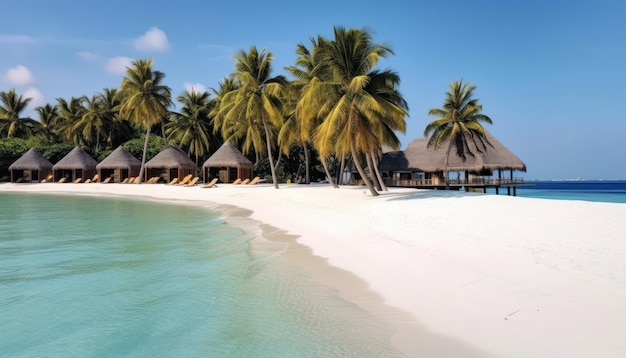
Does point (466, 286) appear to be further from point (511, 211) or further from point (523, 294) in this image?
point (511, 211)

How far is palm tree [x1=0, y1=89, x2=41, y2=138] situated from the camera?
140 feet

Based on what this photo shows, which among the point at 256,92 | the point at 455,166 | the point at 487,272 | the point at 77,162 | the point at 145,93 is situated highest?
the point at 145,93

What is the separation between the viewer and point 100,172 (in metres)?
34.6

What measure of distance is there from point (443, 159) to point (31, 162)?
35873 millimetres

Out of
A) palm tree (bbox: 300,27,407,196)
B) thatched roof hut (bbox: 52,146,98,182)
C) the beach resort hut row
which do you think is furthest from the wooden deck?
thatched roof hut (bbox: 52,146,98,182)

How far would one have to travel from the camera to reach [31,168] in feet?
116

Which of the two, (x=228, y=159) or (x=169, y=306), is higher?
(x=228, y=159)

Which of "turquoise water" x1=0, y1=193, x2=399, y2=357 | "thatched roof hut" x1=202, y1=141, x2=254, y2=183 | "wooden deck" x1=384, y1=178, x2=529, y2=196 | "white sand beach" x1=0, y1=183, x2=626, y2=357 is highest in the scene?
"thatched roof hut" x1=202, y1=141, x2=254, y2=183

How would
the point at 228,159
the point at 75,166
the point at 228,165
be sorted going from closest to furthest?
the point at 228,165, the point at 228,159, the point at 75,166

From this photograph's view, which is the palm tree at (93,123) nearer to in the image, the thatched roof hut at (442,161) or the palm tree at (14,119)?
the palm tree at (14,119)

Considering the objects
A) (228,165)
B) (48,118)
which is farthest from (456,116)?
(48,118)

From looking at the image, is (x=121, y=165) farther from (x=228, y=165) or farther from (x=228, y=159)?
(x=228, y=165)

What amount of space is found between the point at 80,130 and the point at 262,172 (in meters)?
22.4

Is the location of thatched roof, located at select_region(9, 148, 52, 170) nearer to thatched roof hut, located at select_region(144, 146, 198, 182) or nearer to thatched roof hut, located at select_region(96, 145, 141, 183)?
thatched roof hut, located at select_region(96, 145, 141, 183)
